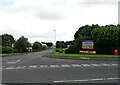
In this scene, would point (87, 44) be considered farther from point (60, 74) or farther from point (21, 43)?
point (21, 43)

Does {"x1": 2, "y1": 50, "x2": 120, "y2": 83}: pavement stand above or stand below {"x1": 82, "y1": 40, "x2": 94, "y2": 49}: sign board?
below

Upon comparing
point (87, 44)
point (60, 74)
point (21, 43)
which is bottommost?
point (60, 74)

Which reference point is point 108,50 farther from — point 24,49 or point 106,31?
point 24,49

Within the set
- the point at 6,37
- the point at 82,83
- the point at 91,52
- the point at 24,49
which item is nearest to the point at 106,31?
the point at 91,52

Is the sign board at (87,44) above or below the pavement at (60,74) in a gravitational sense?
above

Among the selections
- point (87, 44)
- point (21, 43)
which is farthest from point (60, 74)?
point (21, 43)

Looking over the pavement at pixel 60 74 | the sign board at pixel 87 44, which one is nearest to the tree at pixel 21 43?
the sign board at pixel 87 44

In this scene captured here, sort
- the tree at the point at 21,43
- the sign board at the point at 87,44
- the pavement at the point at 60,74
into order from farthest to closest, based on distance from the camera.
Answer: the tree at the point at 21,43 → the sign board at the point at 87,44 → the pavement at the point at 60,74

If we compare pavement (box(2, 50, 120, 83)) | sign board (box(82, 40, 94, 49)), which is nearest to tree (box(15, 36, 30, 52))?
sign board (box(82, 40, 94, 49))

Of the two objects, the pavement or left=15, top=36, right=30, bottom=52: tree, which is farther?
left=15, top=36, right=30, bottom=52: tree

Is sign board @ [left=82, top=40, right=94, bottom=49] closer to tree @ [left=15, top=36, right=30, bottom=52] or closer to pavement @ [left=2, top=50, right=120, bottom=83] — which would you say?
pavement @ [left=2, top=50, right=120, bottom=83]

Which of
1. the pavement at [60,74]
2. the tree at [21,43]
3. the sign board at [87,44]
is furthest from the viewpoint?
the tree at [21,43]

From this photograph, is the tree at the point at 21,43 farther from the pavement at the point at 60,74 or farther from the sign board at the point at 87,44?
the pavement at the point at 60,74

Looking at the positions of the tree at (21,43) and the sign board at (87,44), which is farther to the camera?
the tree at (21,43)
